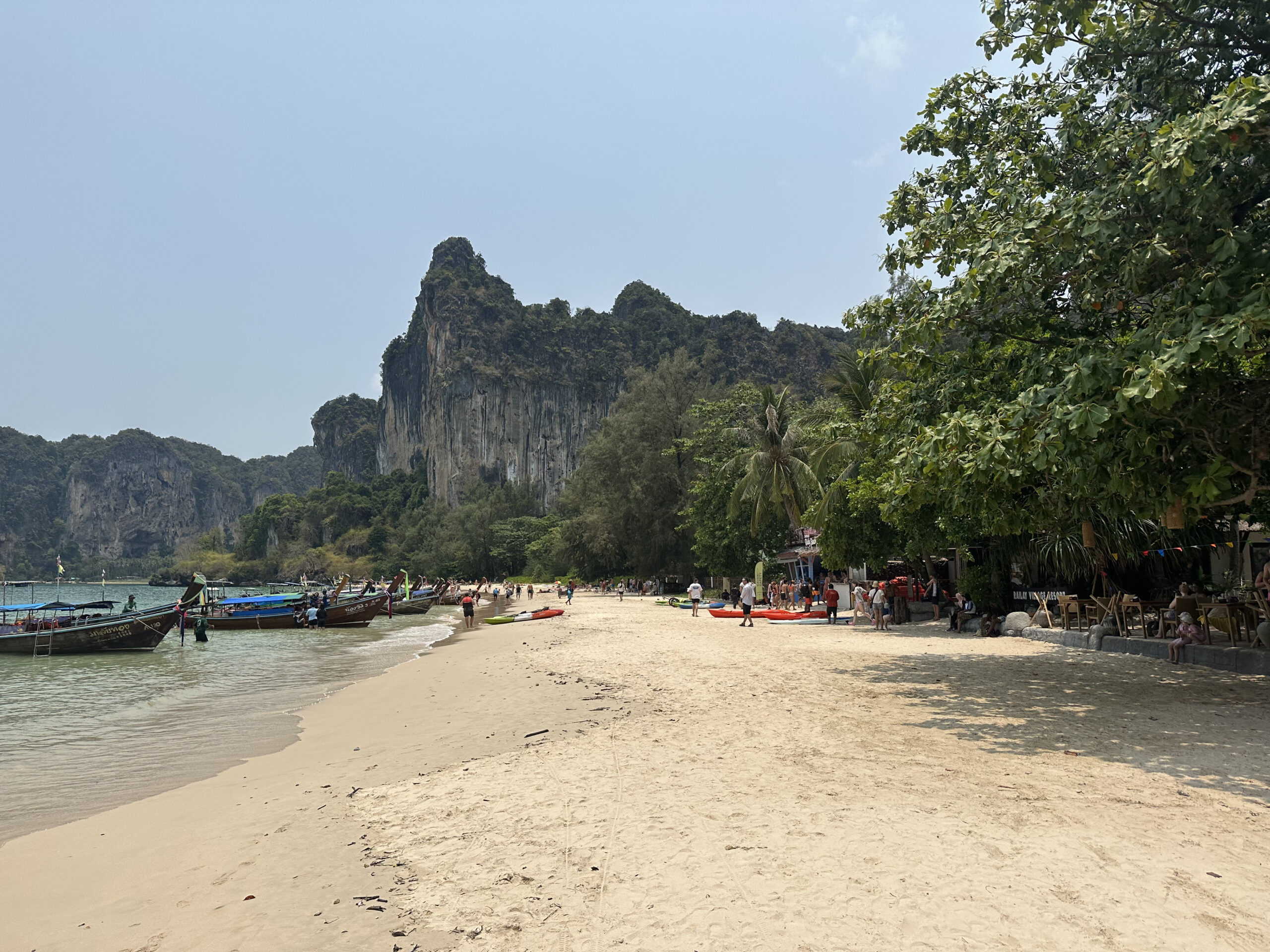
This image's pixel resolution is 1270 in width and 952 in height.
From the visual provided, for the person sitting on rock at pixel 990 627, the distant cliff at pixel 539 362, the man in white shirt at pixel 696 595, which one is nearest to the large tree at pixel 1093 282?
the person sitting on rock at pixel 990 627

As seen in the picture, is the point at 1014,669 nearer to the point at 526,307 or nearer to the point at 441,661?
the point at 441,661

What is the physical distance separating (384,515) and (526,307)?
132 feet

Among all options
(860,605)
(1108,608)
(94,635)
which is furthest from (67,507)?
(1108,608)

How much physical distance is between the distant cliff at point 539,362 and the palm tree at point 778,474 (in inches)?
2898

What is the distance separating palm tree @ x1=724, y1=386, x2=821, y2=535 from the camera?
30125 millimetres

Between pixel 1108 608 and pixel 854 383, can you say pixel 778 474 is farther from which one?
pixel 1108 608

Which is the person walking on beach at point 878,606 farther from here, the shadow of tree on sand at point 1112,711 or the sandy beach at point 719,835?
the sandy beach at point 719,835

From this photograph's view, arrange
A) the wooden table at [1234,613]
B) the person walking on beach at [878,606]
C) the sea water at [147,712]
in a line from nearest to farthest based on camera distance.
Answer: the sea water at [147,712]
the wooden table at [1234,613]
the person walking on beach at [878,606]

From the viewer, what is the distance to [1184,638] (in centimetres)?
1076

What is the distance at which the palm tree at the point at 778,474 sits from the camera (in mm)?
30125

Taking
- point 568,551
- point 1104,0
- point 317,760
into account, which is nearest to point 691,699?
point 317,760

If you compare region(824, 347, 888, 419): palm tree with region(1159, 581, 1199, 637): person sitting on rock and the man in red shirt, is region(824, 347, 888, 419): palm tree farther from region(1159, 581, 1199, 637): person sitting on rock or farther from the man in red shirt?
region(1159, 581, 1199, 637): person sitting on rock

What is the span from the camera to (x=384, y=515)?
11844cm

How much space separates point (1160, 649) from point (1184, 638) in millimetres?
759
